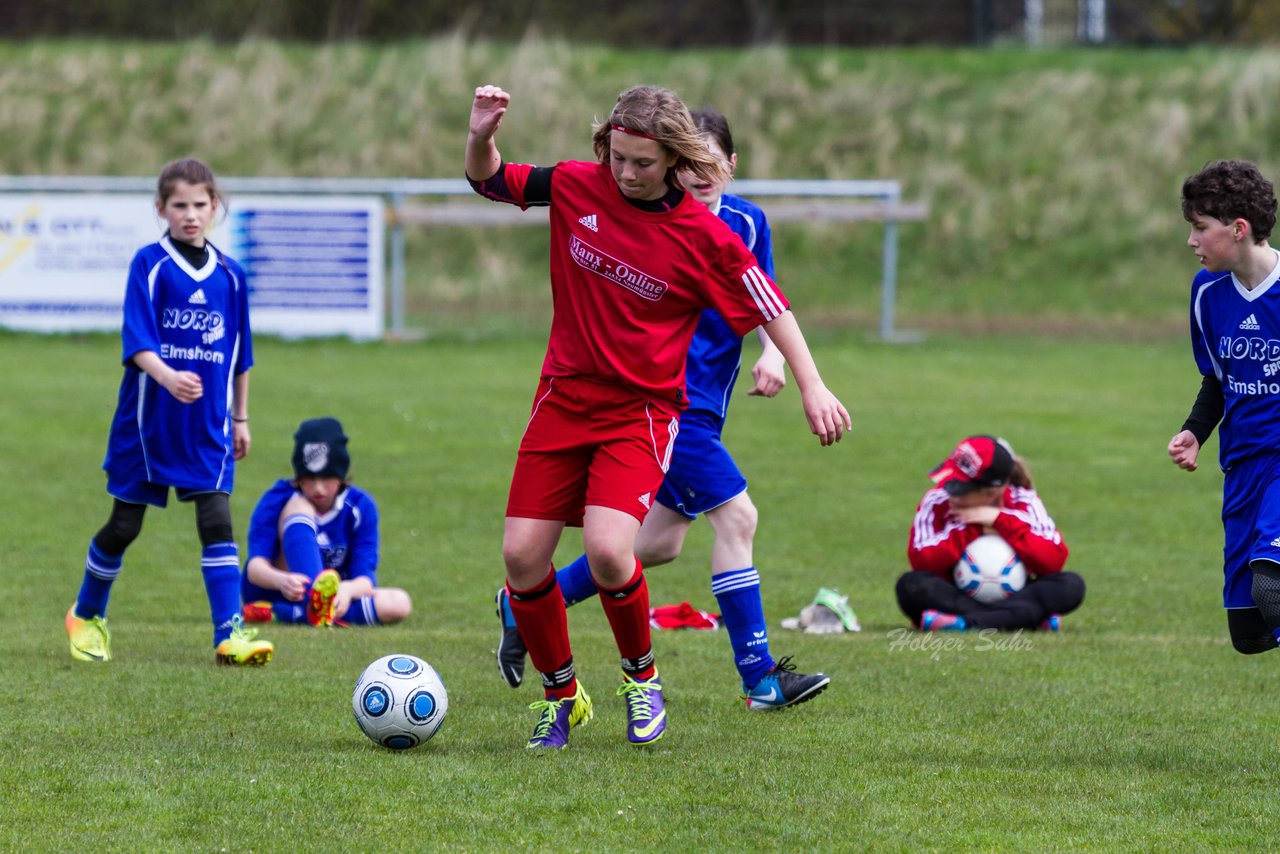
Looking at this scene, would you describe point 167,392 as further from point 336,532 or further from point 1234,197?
point 1234,197

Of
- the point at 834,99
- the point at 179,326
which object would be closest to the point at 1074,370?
the point at 834,99

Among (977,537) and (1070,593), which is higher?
(977,537)

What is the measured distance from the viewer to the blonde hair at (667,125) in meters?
4.81

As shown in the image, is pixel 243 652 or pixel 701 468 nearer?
pixel 701 468

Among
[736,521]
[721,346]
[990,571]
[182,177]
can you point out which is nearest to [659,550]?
[736,521]

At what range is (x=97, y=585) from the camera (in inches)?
264

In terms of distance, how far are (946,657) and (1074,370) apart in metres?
12.5

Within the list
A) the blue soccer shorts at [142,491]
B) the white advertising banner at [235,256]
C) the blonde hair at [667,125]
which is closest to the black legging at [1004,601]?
the blue soccer shorts at [142,491]

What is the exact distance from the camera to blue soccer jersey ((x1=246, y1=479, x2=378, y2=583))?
807cm

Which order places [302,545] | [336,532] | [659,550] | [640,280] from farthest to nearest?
[336,532] → [302,545] → [659,550] → [640,280]

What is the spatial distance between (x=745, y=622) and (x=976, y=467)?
2.28m

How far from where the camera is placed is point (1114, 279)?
82.3ft

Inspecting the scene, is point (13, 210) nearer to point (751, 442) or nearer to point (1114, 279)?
point (751, 442)

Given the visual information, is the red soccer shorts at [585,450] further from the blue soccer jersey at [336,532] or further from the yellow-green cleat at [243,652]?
the blue soccer jersey at [336,532]
